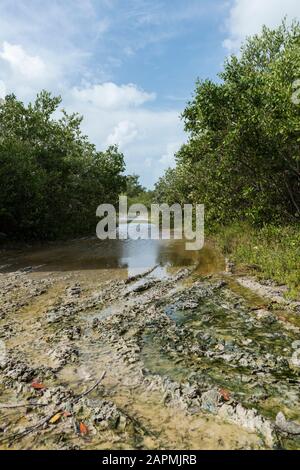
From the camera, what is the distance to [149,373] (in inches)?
283

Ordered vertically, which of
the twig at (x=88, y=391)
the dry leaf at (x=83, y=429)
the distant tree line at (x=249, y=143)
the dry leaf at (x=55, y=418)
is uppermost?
the distant tree line at (x=249, y=143)

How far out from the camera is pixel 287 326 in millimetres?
9773

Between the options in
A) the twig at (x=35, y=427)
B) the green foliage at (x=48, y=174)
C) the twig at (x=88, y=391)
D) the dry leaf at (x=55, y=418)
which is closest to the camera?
the twig at (x=35, y=427)

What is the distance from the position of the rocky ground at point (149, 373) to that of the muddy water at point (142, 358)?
2 cm

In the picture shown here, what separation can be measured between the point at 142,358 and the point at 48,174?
27.8 m

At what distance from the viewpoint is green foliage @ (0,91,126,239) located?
28.2 metres

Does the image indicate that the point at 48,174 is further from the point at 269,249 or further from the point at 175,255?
the point at 269,249

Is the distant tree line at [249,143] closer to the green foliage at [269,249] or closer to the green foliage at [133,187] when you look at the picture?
the green foliage at [269,249]

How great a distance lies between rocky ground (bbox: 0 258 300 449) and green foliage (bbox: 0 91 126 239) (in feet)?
56.9

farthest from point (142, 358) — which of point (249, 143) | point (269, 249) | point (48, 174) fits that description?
point (48, 174)

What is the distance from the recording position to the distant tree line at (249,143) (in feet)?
55.9

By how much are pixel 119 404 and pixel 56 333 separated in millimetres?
3900

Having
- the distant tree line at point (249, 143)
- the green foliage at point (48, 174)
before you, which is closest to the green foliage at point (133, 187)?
the green foliage at point (48, 174)

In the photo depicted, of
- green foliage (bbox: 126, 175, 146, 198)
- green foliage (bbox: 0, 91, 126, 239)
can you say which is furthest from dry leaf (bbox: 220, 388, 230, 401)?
green foliage (bbox: 126, 175, 146, 198)
